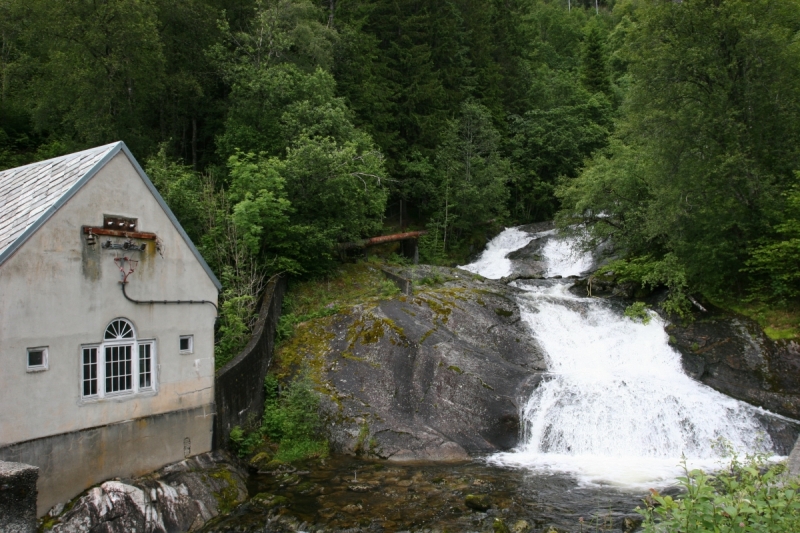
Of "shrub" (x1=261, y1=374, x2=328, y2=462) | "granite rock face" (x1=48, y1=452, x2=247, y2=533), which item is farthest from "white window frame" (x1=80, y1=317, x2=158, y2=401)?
"shrub" (x1=261, y1=374, x2=328, y2=462)

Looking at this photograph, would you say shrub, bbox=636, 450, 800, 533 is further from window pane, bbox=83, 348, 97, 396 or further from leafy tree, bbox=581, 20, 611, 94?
leafy tree, bbox=581, 20, 611, 94

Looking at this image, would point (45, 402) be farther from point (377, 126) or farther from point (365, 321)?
point (377, 126)

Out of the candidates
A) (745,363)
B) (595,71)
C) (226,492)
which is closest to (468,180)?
(745,363)

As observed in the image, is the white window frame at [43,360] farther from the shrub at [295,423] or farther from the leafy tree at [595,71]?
the leafy tree at [595,71]

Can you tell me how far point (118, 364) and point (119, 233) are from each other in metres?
2.61

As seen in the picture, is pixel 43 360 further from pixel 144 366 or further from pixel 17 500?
pixel 17 500

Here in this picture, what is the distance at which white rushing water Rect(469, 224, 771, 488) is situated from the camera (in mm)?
13961

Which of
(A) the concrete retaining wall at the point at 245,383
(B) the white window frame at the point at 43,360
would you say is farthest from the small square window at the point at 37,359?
(A) the concrete retaining wall at the point at 245,383

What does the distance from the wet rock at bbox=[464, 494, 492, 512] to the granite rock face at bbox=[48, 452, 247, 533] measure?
181 inches

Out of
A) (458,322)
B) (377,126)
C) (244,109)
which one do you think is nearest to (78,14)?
(244,109)

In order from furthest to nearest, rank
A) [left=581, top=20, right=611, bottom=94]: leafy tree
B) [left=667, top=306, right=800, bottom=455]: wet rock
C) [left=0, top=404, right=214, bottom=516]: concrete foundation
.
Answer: [left=581, top=20, right=611, bottom=94]: leafy tree
[left=667, top=306, right=800, bottom=455]: wet rock
[left=0, top=404, right=214, bottom=516]: concrete foundation

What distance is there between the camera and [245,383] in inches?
595

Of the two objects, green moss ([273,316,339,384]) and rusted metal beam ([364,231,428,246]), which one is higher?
rusted metal beam ([364,231,428,246])

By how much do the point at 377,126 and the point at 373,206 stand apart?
9276 millimetres
